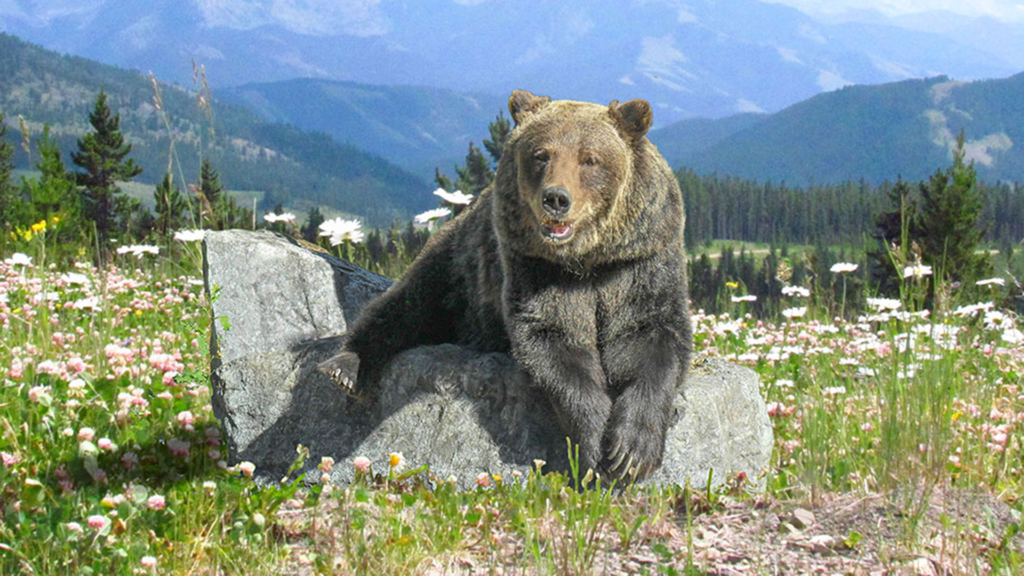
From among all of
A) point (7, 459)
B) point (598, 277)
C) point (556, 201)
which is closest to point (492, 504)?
point (598, 277)

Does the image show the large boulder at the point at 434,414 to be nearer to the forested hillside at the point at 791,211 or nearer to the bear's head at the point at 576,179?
the bear's head at the point at 576,179

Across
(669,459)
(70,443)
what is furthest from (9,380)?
(669,459)

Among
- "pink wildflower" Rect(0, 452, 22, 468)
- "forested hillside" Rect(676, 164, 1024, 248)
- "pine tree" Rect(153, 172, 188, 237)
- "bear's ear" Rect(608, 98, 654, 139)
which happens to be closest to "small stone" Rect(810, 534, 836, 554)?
"bear's ear" Rect(608, 98, 654, 139)

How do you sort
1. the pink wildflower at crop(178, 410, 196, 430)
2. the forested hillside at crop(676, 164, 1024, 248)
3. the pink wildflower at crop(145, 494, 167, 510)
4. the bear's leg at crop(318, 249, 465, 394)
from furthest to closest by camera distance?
the forested hillside at crop(676, 164, 1024, 248) < the bear's leg at crop(318, 249, 465, 394) < the pink wildflower at crop(178, 410, 196, 430) < the pink wildflower at crop(145, 494, 167, 510)

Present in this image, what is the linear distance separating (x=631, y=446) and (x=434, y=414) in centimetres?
113

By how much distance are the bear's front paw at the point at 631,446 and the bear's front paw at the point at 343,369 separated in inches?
56.7

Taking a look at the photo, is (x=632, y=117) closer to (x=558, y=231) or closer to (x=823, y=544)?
(x=558, y=231)

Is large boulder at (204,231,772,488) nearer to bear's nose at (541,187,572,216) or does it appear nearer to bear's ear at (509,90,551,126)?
bear's nose at (541,187,572,216)

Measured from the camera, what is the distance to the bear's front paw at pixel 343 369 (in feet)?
15.4

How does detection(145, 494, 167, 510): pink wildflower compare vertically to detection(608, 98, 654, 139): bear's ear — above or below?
below

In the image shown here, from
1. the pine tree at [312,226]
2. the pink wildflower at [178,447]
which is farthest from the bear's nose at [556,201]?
the pine tree at [312,226]

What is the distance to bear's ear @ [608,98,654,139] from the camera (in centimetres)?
450

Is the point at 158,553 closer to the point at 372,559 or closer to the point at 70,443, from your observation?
the point at 372,559

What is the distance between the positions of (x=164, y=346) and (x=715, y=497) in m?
4.49
